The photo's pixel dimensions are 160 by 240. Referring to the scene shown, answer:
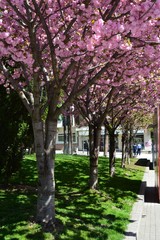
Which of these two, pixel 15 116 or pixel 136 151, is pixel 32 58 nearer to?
pixel 15 116

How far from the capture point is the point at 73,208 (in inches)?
358

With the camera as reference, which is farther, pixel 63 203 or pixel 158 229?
pixel 63 203

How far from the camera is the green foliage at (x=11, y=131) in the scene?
34.1 feet

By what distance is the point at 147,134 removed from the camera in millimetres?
59375

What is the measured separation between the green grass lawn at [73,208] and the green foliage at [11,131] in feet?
2.63

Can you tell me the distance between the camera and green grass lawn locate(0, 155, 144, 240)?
6785 millimetres

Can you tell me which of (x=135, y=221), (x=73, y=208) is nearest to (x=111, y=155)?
(x=73, y=208)

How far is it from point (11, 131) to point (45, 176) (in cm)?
366

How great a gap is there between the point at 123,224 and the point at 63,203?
2112 millimetres

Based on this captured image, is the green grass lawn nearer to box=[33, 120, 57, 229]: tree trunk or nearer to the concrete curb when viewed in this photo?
the concrete curb

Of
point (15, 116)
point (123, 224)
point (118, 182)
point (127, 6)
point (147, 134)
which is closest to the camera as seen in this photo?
A: point (127, 6)

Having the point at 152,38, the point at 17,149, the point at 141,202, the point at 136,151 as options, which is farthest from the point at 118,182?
the point at 136,151

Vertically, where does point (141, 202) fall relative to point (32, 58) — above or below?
below

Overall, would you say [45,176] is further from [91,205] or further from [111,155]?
[111,155]
